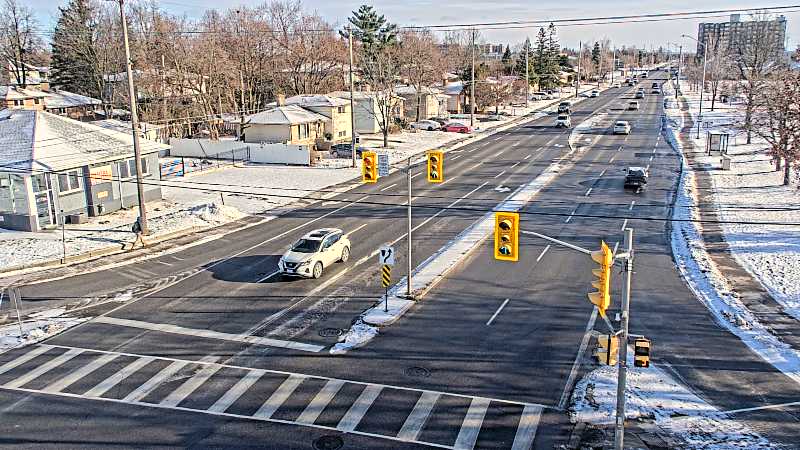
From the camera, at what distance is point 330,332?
71.9ft

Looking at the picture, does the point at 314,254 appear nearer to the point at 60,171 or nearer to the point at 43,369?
the point at 43,369

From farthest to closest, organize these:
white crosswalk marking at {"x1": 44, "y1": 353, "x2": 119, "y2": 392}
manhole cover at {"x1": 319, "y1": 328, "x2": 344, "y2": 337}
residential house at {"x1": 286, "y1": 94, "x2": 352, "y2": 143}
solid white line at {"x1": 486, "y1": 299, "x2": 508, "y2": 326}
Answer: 1. residential house at {"x1": 286, "y1": 94, "x2": 352, "y2": 143}
2. solid white line at {"x1": 486, "y1": 299, "x2": 508, "y2": 326}
3. manhole cover at {"x1": 319, "y1": 328, "x2": 344, "y2": 337}
4. white crosswalk marking at {"x1": 44, "y1": 353, "x2": 119, "y2": 392}

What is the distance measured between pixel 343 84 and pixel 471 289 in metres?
75.3

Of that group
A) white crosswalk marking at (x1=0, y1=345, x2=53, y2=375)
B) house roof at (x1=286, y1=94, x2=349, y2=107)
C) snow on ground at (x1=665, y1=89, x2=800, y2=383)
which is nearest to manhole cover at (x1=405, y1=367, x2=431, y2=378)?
snow on ground at (x1=665, y1=89, x2=800, y2=383)

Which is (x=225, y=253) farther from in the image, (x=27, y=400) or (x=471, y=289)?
(x=27, y=400)

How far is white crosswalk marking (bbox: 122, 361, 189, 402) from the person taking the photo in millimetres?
17641

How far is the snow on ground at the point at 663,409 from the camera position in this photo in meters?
15.3

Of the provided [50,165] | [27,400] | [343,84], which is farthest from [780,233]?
[343,84]

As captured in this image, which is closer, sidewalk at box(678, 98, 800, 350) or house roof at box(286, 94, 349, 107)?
sidewalk at box(678, 98, 800, 350)

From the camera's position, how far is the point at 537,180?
48875 millimetres

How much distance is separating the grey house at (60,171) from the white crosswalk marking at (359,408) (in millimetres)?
25389

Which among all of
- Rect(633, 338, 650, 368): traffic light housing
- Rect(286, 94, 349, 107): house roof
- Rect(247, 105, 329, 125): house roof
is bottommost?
Rect(633, 338, 650, 368): traffic light housing

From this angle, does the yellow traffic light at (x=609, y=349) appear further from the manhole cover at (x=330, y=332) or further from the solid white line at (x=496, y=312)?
the manhole cover at (x=330, y=332)

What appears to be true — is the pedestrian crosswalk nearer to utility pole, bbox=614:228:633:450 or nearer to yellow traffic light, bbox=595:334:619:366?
utility pole, bbox=614:228:633:450
